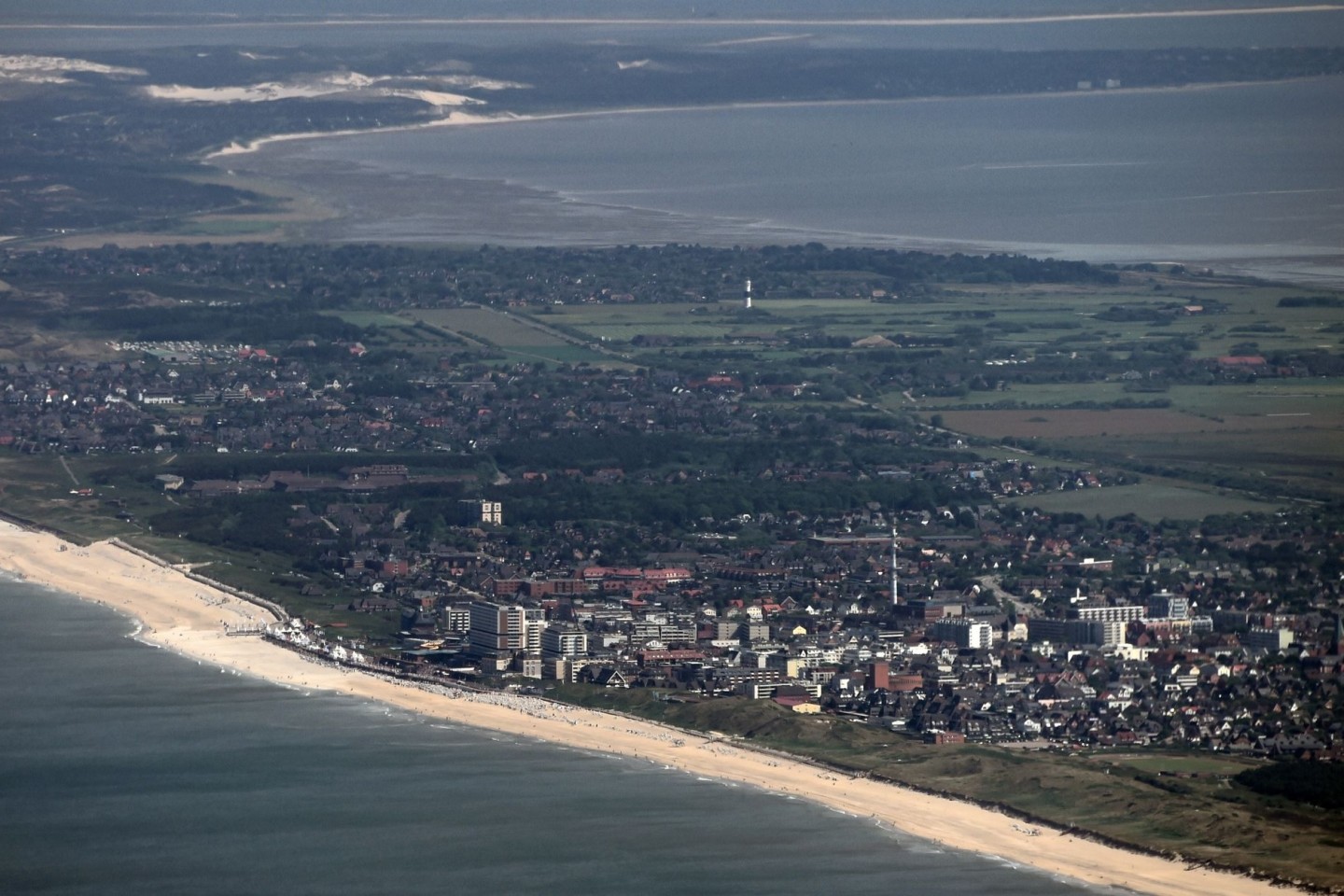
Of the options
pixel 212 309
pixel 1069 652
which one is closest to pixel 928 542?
pixel 1069 652

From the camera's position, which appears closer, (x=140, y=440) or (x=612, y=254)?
(x=140, y=440)

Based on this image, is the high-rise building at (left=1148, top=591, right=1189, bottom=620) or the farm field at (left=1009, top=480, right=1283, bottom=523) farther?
the farm field at (left=1009, top=480, right=1283, bottom=523)

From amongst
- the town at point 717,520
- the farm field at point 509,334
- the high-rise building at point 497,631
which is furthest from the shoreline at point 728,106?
the high-rise building at point 497,631

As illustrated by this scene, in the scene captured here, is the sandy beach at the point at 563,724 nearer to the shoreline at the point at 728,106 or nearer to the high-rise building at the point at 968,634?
the high-rise building at the point at 968,634

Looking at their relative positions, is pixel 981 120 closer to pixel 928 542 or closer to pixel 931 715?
pixel 928 542

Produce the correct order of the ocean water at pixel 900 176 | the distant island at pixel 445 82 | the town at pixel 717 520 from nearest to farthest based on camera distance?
the town at pixel 717 520 < the ocean water at pixel 900 176 < the distant island at pixel 445 82

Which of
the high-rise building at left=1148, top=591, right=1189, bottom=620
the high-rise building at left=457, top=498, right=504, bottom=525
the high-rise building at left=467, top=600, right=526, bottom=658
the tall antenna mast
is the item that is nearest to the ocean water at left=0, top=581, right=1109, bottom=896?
the high-rise building at left=467, top=600, right=526, bottom=658

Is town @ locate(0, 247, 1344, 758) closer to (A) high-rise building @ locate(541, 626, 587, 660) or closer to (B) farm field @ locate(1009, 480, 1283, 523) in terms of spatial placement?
(A) high-rise building @ locate(541, 626, 587, 660)
